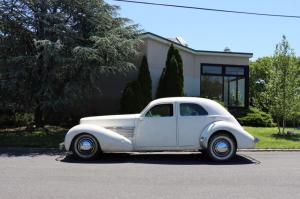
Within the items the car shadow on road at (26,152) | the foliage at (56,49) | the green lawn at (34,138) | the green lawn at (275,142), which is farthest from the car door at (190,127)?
the foliage at (56,49)

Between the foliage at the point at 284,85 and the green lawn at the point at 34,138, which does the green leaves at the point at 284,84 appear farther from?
the green lawn at the point at 34,138

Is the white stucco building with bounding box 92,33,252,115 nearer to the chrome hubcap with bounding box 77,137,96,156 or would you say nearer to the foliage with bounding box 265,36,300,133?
the foliage with bounding box 265,36,300,133

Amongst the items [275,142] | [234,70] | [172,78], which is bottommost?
[275,142]

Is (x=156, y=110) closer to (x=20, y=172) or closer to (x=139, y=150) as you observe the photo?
(x=139, y=150)

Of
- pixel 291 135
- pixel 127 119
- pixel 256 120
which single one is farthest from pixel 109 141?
pixel 256 120

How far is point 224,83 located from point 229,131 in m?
16.3

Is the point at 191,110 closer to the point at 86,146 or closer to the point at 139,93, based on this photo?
the point at 86,146

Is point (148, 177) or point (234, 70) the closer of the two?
point (148, 177)

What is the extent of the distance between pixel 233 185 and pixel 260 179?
3.47 ft

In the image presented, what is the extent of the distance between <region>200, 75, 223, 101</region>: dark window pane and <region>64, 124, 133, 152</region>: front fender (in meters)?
16.2

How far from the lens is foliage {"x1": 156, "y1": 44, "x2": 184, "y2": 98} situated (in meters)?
24.8

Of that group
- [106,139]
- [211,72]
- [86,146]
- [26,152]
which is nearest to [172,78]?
[211,72]

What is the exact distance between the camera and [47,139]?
18734mm

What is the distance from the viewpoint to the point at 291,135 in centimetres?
2158
